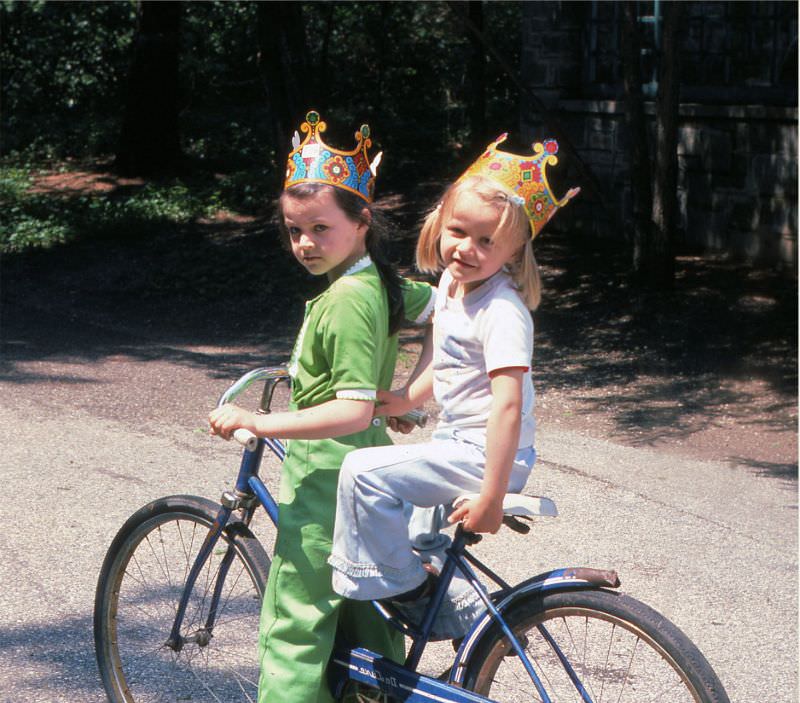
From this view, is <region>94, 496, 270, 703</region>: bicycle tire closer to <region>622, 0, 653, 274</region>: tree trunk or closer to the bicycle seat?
→ the bicycle seat

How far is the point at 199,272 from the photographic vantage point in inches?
517

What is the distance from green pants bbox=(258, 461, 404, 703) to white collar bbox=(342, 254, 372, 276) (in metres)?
0.48

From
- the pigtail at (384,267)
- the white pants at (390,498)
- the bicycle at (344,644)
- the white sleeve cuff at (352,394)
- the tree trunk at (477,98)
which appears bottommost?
the bicycle at (344,644)

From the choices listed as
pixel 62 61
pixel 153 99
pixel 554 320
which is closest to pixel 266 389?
pixel 554 320

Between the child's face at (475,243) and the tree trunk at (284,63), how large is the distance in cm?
1074

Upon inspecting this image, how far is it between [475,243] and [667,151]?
831cm

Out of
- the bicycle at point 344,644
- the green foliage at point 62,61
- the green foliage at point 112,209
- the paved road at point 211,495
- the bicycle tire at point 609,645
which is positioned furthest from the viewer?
the green foliage at point 62,61

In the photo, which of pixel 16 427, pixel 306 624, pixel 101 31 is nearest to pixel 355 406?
pixel 306 624

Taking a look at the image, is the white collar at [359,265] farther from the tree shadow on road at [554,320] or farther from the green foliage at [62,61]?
the green foliage at [62,61]

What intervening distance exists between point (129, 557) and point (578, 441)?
4.37m

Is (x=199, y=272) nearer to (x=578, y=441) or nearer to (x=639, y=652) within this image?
(x=578, y=441)

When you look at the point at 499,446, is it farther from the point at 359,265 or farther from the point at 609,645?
the point at 359,265

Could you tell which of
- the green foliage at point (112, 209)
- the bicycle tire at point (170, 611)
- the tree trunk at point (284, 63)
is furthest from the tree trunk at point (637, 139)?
the bicycle tire at point (170, 611)

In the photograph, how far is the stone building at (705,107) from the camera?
37.2 feet
